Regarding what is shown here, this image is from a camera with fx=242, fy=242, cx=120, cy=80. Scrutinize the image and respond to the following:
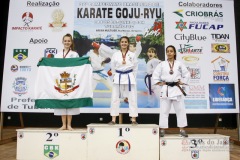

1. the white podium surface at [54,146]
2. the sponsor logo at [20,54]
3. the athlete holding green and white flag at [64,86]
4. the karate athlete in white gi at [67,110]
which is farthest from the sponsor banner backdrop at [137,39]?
the white podium surface at [54,146]

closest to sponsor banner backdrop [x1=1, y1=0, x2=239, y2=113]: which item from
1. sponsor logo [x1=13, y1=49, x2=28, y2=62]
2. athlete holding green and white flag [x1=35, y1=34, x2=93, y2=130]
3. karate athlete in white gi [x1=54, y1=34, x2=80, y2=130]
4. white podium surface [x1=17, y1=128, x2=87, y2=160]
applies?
sponsor logo [x1=13, y1=49, x2=28, y2=62]

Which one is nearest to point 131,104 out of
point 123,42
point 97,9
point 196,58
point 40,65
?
point 123,42

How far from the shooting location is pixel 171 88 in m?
3.32

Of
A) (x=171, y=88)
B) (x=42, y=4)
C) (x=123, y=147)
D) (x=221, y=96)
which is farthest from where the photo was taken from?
(x=42, y=4)

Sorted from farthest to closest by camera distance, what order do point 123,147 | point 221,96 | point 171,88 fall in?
point 221,96 < point 171,88 < point 123,147

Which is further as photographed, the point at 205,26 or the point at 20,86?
the point at 205,26

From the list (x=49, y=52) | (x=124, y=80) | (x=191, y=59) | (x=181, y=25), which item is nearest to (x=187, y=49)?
(x=191, y=59)

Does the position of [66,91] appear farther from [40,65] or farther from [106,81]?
[106,81]

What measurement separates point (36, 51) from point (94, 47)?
106 centimetres

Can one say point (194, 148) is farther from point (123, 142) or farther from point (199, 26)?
point (199, 26)

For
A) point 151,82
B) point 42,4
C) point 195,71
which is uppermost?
point 42,4

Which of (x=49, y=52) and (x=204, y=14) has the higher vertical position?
(x=204, y=14)

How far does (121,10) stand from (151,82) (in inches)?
57.9

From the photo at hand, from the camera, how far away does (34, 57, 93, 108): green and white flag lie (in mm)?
3357
